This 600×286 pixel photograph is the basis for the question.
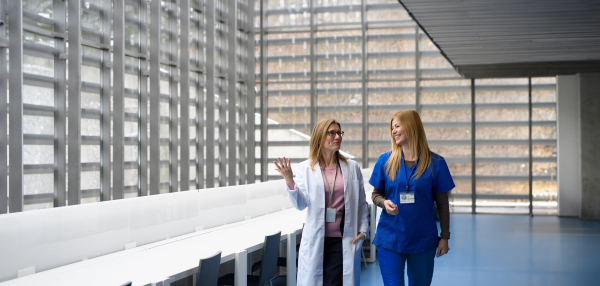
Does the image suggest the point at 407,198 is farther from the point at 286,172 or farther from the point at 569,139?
the point at 569,139

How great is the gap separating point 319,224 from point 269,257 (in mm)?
1271

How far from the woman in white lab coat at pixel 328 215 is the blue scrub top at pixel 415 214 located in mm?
255

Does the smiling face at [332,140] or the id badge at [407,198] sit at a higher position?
the smiling face at [332,140]

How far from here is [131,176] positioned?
9.30 m

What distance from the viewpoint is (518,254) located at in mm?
8312

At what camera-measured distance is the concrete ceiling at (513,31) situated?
672 cm

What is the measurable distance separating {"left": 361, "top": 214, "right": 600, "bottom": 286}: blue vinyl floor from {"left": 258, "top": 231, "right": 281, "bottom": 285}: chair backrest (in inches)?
81.0

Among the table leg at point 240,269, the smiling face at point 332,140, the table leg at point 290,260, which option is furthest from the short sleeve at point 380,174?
the table leg at point 290,260

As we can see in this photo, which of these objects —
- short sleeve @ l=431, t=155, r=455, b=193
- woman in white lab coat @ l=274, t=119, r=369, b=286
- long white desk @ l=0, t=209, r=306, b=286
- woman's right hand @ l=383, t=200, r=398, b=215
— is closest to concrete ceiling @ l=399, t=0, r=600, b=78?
long white desk @ l=0, t=209, r=306, b=286

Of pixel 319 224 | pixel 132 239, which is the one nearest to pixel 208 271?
pixel 319 224

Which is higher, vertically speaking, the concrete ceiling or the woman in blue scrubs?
the concrete ceiling

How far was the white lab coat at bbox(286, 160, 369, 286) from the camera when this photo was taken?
3.43m

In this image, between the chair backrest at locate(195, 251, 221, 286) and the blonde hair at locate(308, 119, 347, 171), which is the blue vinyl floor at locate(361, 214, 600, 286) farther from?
the blonde hair at locate(308, 119, 347, 171)

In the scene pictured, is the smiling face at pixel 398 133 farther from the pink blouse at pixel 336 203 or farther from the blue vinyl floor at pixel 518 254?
the blue vinyl floor at pixel 518 254
